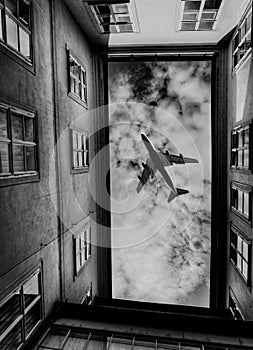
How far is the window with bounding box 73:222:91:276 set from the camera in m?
14.7

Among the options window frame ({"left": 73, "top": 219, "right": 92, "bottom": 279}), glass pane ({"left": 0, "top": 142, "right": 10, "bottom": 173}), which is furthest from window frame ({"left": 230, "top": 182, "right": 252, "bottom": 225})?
glass pane ({"left": 0, "top": 142, "right": 10, "bottom": 173})

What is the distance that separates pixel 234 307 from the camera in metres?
15.1

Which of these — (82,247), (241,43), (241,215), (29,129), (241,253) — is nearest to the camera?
(29,129)

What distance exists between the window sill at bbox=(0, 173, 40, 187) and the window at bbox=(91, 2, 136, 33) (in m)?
9.17

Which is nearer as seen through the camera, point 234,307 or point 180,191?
point 234,307

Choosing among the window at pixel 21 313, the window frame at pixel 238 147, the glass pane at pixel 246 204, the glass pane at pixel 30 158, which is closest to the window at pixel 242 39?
the window frame at pixel 238 147

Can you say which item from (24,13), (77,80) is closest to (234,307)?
(77,80)

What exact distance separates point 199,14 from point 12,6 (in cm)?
963

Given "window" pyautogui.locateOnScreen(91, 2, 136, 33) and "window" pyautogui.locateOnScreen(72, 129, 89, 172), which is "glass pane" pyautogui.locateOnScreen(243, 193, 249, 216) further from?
"window" pyautogui.locateOnScreen(91, 2, 136, 33)

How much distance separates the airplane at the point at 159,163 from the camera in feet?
64.4

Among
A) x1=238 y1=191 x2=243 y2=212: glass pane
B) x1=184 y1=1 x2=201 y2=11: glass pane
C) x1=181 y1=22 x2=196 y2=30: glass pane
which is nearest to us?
x1=238 y1=191 x2=243 y2=212: glass pane

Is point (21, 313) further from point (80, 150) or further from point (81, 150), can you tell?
point (81, 150)

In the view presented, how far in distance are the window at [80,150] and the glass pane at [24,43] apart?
17.5 feet

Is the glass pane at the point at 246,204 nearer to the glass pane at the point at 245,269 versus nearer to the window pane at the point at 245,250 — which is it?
the window pane at the point at 245,250
